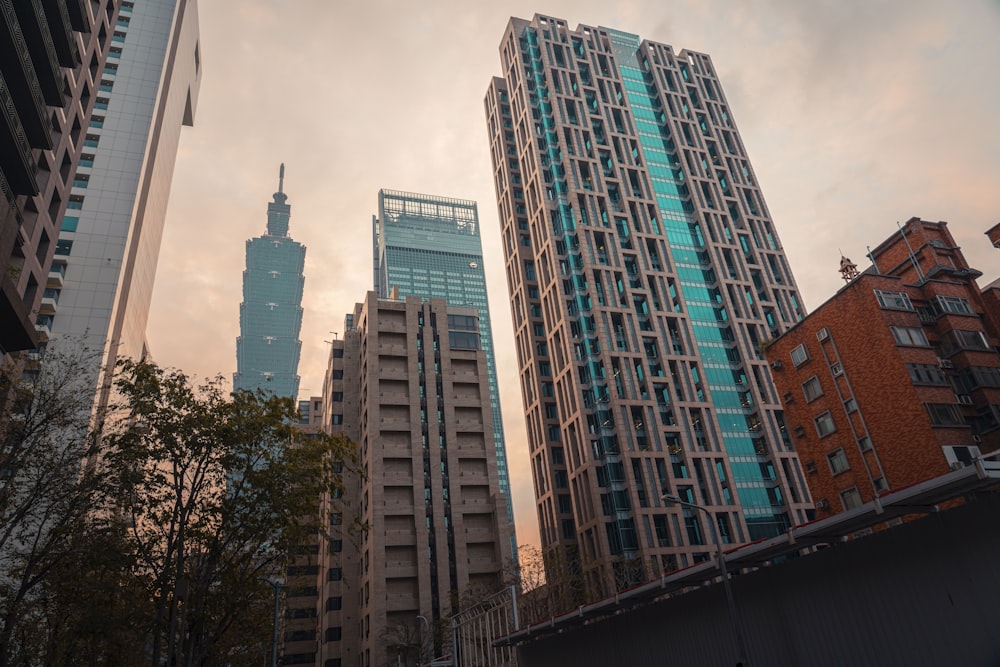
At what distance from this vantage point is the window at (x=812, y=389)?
156ft

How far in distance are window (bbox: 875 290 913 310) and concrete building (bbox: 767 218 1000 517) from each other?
0.30 feet

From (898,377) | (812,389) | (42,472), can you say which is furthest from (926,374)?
(42,472)

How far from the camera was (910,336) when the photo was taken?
43.2 m

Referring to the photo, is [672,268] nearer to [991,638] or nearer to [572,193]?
[572,193]

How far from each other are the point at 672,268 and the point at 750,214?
2203cm

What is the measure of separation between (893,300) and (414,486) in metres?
53.5

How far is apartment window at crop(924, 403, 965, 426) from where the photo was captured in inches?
1581

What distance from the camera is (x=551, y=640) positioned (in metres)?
36.2

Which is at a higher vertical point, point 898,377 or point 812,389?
point 812,389

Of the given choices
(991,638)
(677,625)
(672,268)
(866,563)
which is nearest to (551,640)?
(677,625)

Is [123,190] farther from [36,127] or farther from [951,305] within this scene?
[951,305]

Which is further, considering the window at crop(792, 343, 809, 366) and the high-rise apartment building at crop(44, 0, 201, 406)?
the high-rise apartment building at crop(44, 0, 201, 406)

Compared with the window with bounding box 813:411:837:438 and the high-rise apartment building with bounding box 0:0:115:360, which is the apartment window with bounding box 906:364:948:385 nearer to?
the window with bounding box 813:411:837:438

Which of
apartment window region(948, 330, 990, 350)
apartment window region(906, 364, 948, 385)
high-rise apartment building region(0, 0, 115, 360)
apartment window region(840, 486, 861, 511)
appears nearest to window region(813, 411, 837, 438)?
apartment window region(840, 486, 861, 511)
